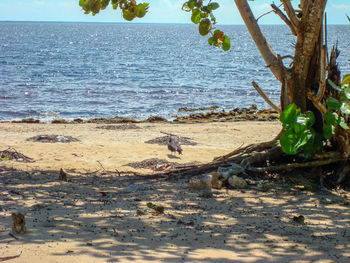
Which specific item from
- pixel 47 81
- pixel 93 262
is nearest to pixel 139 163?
pixel 93 262

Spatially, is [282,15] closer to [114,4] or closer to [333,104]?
[333,104]

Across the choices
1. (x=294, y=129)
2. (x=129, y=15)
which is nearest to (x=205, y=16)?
(x=129, y=15)

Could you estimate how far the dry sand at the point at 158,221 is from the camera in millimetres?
3711

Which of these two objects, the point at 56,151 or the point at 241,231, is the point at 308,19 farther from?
the point at 56,151

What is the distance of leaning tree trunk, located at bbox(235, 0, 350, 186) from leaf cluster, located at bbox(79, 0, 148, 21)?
1.58m

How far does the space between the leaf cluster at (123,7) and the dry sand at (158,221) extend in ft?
7.61

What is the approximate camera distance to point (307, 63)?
6.33 metres

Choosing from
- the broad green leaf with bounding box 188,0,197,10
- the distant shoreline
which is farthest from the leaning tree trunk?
the distant shoreline

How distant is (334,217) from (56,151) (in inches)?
254

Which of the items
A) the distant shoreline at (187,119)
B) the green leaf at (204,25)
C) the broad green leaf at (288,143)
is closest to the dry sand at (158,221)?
the broad green leaf at (288,143)

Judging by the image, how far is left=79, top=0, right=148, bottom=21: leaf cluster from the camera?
228 inches

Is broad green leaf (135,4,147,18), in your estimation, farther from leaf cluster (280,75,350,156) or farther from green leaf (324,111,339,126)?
green leaf (324,111,339,126)

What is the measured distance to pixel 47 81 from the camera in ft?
105

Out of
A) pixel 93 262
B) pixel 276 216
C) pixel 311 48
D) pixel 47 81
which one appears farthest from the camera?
pixel 47 81
